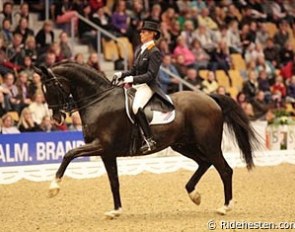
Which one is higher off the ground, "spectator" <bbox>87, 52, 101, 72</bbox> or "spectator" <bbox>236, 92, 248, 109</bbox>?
"spectator" <bbox>87, 52, 101, 72</bbox>

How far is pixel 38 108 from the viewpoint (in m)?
15.4

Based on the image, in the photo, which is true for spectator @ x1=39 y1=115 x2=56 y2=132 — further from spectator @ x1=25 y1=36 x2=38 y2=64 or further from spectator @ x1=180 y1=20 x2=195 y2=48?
spectator @ x1=180 y1=20 x2=195 y2=48

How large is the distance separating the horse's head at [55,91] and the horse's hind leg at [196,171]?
5.51ft

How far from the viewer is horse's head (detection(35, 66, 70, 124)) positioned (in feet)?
31.3

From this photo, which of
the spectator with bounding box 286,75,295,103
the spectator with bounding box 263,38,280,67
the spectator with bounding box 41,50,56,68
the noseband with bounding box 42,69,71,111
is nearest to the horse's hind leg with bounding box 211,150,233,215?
the noseband with bounding box 42,69,71,111

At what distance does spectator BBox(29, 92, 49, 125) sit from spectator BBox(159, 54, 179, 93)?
12.0 feet

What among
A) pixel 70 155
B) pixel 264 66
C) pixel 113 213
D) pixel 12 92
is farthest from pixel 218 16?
pixel 70 155

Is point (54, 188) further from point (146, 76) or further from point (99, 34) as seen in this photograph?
point (99, 34)

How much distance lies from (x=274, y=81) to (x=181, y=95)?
11463 millimetres

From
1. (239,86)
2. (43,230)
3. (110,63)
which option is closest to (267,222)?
(43,230)

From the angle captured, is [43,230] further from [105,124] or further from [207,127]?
[207,127]

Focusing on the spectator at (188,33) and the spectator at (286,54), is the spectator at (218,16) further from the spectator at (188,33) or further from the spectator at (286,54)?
the spectator at (286,54)

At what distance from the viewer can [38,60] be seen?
54.1 ft

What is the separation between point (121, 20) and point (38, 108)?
4.61 meters
